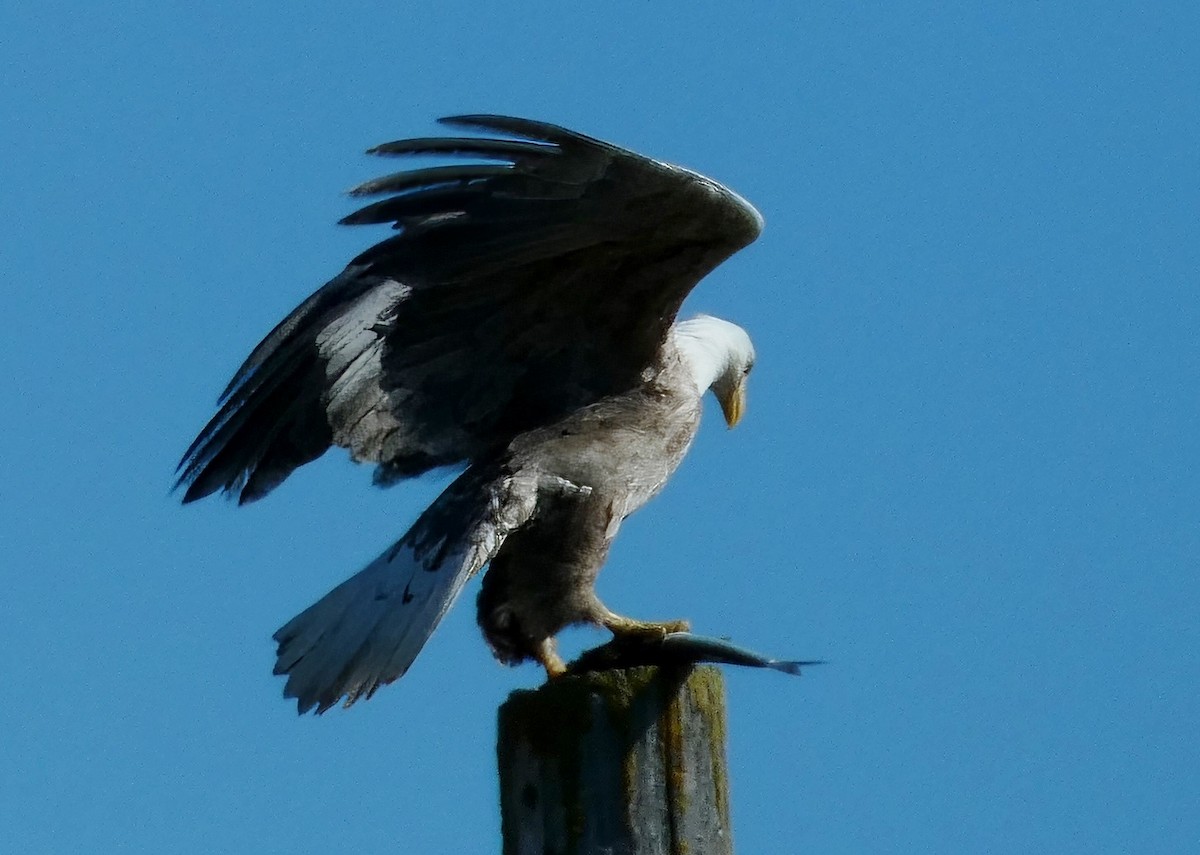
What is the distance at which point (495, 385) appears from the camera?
15.7ft

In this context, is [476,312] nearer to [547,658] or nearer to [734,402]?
[547,658]

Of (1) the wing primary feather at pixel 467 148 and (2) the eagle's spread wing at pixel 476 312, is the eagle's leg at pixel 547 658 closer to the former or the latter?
(2) the eagle's spread wing at pixel 476 312

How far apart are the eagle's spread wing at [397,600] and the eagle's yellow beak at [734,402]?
151cm

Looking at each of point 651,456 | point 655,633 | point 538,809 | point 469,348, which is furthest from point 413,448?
point 538,809

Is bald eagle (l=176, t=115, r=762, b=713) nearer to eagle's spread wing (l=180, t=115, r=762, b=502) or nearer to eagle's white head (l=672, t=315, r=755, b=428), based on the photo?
eagle's spread wing (l=180, t=115, r=762, b=502)

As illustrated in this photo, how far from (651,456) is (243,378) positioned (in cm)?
106

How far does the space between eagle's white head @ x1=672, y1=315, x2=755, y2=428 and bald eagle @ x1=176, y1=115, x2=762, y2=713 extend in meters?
0.11

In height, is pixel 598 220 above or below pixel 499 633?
above

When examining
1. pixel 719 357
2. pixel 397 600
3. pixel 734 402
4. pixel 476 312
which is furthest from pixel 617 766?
pixel 734 402

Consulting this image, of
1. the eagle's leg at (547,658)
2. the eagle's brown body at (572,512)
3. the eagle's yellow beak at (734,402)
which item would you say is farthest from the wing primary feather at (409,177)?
the eagle's yellow beak at (734,402)

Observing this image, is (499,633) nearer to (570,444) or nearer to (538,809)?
(570,444)

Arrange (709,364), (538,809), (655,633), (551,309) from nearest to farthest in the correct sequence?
(538,809) → (655,633) → (551,309) → (709,364)

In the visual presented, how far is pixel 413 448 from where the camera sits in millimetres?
4766

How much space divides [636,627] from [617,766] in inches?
45.9
